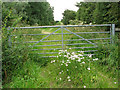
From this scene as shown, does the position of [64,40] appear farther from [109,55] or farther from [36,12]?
[36,12]

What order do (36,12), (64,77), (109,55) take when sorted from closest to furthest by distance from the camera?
(64,77) < (109,55) < (36,12)

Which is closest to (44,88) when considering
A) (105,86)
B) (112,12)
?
(105,86)

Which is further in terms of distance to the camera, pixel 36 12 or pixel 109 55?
pixel 36 12

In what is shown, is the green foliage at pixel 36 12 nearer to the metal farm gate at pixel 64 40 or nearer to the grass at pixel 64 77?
the metal farm gate at pixel 64 40

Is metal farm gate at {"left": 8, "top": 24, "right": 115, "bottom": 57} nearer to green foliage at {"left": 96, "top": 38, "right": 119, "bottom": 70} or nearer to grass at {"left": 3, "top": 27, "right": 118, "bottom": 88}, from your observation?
green foliage at {"left": 96, "top": 38, "right": 119, "bottom": 70}

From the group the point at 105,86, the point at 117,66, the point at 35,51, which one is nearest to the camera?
the point at 105,86

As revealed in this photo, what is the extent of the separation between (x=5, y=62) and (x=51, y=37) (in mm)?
2363

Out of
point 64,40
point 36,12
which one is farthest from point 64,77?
point 36,12

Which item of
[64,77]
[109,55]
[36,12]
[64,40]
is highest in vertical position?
[36,12]

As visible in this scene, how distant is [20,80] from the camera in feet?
12.2

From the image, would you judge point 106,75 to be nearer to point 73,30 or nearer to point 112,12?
point 73,30

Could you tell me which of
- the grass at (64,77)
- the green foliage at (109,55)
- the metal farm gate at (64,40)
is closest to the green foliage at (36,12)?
the metal farm gate at (64,40)

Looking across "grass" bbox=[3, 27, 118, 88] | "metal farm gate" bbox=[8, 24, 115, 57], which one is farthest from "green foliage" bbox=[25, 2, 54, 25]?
"grass" bbox=[3, 27, 118, 88]

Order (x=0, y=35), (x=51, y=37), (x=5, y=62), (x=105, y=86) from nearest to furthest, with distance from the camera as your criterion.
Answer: (x=105, y=86) < (x=0, y=35) < (x=5, y=62) < (x=51, y=37)
